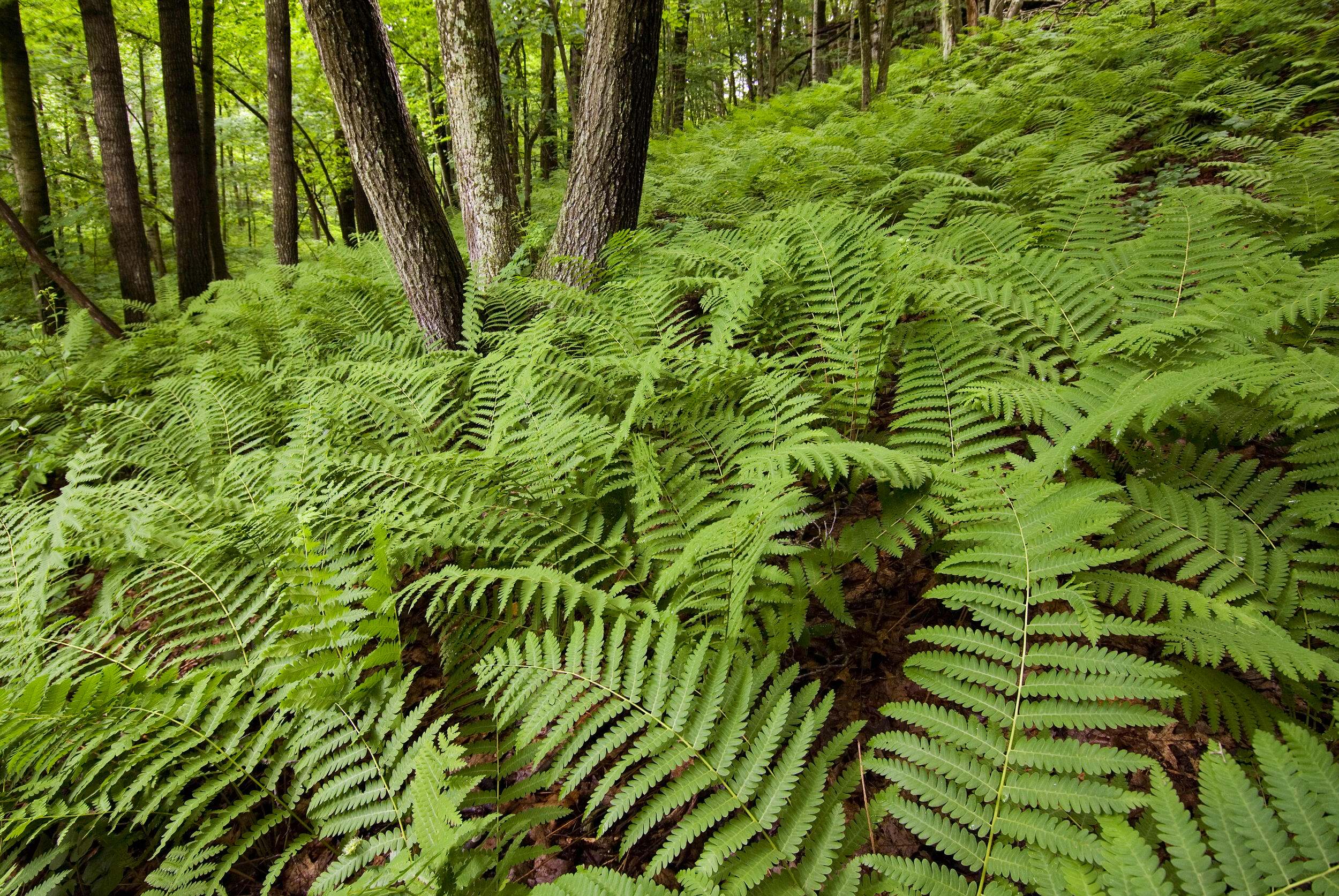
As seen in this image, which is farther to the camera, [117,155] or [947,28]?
[947,28]

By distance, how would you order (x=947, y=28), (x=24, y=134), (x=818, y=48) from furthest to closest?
(x=818, y=48), (x=947, y=28), (x=24, y=134)

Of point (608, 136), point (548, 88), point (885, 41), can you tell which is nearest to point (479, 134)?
point (608, 136)

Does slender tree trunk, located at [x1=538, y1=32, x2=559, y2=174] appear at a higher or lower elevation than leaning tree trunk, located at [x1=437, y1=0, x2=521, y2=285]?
higher

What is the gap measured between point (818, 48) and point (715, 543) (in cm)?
1171

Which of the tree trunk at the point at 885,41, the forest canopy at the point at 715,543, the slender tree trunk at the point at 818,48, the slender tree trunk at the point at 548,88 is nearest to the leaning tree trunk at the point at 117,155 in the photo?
the forest canopy at the point at 715,543

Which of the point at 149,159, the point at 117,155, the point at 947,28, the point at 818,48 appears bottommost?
the point at 117,155

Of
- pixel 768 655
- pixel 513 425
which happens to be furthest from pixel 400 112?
pixel 768 655

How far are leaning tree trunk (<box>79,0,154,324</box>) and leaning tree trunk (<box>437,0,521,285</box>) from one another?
4661 millimetres

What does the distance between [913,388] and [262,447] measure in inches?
137

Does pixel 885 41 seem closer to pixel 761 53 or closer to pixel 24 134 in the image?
pixel 761 53

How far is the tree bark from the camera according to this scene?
14.4 feet

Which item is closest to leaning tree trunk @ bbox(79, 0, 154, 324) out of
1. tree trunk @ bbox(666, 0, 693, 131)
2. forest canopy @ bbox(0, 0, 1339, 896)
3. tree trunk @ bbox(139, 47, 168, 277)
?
forest canopy @ bbox(0, 0, 1339, 896)

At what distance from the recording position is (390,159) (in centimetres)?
353

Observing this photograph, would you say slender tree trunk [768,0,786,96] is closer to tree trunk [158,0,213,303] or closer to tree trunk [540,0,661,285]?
tree trunk [158,0,213,303]
